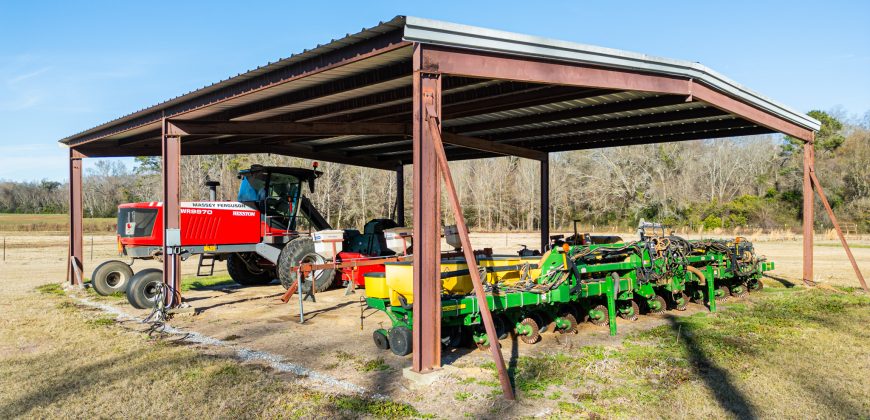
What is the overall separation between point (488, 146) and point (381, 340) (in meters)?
8.19

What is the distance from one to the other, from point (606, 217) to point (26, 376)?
43322 millimetres

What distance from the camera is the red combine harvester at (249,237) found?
1129 cm

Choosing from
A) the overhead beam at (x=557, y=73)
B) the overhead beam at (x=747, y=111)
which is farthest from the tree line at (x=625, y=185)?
the overhead beam at (x=557, y=73)

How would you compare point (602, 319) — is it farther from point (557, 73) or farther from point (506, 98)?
point (506, 98)

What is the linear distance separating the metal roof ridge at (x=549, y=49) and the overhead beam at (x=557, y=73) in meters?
0.13

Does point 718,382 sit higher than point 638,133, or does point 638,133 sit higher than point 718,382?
point 638,133

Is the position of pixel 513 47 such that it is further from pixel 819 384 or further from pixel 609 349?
pixel 819 384

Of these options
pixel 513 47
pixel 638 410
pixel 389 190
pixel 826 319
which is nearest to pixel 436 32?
pixel 513 47

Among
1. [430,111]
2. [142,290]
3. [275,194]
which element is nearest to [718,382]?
[430,111]

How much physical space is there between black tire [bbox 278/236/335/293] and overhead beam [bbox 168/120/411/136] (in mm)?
2407

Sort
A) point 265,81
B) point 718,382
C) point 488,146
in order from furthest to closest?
point 488,146 < point 265,81 < point 718,382

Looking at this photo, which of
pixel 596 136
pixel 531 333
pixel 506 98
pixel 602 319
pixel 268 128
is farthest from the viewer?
pixel 596 136

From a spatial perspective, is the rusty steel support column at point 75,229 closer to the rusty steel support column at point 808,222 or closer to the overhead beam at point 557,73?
the overhead beam at point 557,73

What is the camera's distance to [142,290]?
34.3 feet
